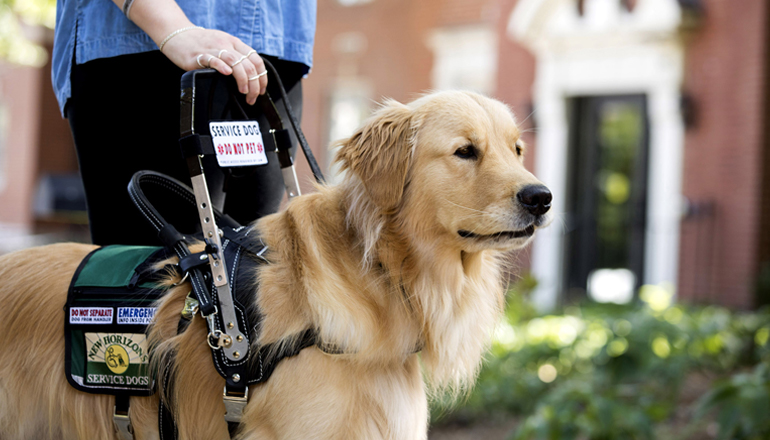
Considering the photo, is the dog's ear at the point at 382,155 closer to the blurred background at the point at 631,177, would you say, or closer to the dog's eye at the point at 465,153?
the dog's eye at the point at 465,153

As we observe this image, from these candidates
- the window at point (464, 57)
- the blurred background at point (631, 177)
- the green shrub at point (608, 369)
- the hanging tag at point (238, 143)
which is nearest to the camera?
the hanging tag at point (238, 143)

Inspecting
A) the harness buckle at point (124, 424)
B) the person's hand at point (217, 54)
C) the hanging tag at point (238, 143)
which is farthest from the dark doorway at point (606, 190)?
the harness buckle at point (124, 424)

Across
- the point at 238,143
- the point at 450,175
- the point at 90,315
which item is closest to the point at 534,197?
the point at 450,175

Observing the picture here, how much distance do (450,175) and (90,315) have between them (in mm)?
1042

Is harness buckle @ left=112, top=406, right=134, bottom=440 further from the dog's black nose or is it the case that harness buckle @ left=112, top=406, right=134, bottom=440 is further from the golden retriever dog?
the dog's black nose

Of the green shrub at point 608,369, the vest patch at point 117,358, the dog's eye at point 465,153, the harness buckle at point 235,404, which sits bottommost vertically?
the green shrub at point 608,369

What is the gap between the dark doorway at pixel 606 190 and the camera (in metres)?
8.59

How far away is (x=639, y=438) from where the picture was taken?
3457 mm

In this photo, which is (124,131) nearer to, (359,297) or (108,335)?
(108,335)

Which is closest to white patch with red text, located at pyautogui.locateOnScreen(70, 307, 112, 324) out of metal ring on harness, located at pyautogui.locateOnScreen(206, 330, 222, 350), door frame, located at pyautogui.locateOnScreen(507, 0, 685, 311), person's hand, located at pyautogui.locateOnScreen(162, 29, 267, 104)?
metal ring on harness, located at pyautogui.locateOnScreen(206, 330, 222, 350)

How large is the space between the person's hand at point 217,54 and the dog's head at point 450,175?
333 mm

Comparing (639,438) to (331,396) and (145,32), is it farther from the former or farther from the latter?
(145,32)

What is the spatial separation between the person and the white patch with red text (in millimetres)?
446

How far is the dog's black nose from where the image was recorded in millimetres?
1885
